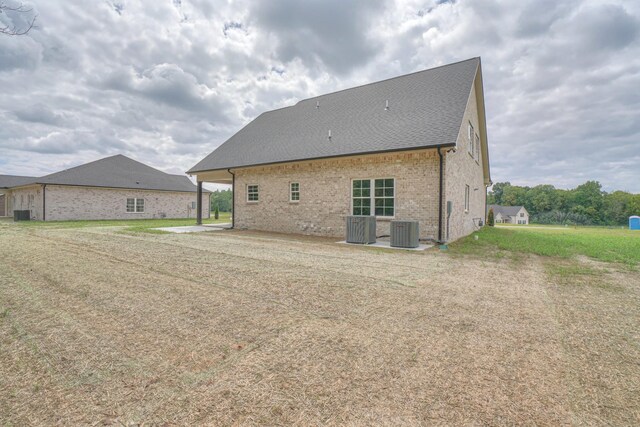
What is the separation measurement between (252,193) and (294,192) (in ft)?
10.0

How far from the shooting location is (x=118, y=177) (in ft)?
86.7

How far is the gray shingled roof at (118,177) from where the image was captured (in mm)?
23609

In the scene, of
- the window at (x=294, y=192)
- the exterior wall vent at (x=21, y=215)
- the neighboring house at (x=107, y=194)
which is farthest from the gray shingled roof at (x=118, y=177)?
the window at (x=294, y=192)

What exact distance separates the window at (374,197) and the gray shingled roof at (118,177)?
23.2m

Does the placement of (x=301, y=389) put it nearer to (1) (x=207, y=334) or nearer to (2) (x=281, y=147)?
(1) (x=207, y=334)

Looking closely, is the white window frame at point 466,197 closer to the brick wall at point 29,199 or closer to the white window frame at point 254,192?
the white window frame at point 254,192

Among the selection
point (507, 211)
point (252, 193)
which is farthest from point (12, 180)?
point (507, 211)

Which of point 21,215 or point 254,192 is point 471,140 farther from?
point 21,215

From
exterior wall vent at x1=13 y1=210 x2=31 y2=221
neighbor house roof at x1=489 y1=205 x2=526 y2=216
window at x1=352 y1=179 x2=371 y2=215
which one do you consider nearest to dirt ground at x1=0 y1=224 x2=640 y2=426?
window at x1=352 y1=179 x2=371 y2=215

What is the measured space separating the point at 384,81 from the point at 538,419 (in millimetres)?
17208

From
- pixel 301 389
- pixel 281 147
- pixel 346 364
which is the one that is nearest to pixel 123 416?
pixel 301 389

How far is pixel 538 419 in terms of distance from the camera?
1.87 m

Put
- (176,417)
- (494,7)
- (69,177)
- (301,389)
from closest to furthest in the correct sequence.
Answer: (176,417) < (301,389) < (494,7) < (69,177)

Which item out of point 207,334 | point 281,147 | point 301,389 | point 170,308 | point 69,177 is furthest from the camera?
point 69,177
